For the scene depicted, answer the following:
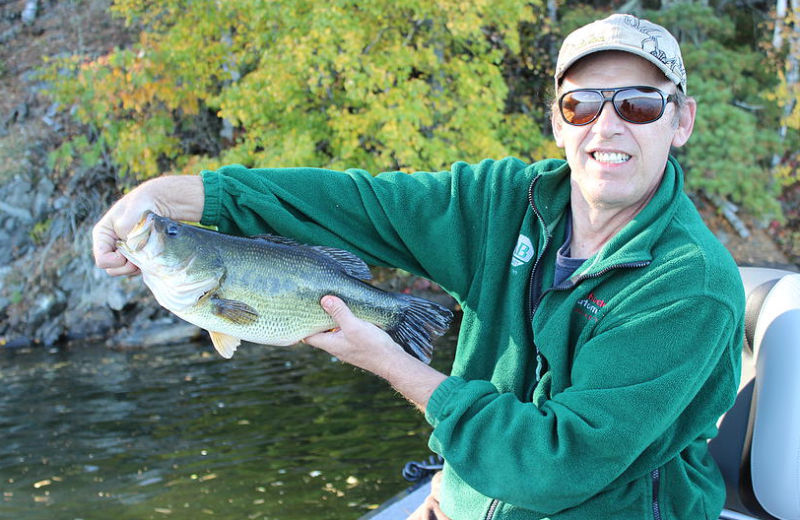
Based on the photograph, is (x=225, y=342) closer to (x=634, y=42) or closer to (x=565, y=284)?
(x=565, y=284)

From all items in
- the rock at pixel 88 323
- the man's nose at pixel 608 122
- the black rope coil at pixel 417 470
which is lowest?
the rock at pixel 88 323

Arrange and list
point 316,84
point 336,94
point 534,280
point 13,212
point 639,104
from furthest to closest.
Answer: point 13,212 → point 336,94 → point 316,84 → point 534,280 → point 639,104

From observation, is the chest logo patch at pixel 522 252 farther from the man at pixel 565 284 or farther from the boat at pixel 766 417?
the boat at pixel 766 417

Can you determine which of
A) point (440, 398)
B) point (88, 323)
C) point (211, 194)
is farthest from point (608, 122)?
point (88, 323)

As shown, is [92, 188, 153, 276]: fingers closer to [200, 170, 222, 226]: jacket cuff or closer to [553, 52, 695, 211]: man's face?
[200, 170, 222, 226]: jacket cuff

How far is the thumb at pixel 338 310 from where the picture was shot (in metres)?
2.72

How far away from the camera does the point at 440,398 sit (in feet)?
7.99

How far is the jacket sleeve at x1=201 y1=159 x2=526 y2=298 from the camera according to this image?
9.95ft

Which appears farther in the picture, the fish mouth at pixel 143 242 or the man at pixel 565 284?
the fish mouth at pixel 143 242

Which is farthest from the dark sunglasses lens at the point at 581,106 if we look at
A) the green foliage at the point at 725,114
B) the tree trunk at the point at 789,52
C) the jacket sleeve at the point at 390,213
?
the tree trunk at the point at 789,52

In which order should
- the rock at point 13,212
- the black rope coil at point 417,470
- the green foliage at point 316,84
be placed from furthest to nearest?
the rock at point 13,212
the green foliage at point 316,84
the black rope coil at point 417,470

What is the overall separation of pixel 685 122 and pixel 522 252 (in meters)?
0.79

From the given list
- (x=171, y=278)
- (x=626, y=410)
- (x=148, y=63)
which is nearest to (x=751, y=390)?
(x=626, y=410)

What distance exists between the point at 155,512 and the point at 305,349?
6.15 meters
